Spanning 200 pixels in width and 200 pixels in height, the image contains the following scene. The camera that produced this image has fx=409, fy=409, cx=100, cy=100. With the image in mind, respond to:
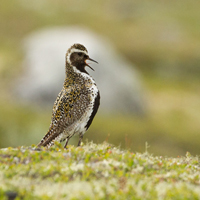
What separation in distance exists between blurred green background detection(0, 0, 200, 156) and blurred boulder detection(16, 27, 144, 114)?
53.6 inches

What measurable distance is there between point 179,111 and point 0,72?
22687 millimetres

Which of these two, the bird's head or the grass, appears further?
the bird's head

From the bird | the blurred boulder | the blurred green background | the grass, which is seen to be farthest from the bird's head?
the blurred boulder

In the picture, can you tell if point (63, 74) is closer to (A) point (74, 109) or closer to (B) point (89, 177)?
(A) point (74, 109)

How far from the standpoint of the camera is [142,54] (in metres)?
69.4

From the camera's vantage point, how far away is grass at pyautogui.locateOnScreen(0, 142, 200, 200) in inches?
325

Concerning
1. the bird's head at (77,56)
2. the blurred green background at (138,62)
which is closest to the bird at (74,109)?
the bird's head at (77,56)

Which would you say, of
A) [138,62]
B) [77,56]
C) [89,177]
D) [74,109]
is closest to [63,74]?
[138,62]

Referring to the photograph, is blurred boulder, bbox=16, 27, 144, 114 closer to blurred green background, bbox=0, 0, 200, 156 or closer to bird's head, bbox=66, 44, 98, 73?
blurred green background, bbox=0, 0, 200, 156

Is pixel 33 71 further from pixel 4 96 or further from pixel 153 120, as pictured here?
pixel 153 120

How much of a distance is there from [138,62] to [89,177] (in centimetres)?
5914

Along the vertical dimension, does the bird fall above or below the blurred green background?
below

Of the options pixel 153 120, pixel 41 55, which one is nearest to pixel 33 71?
pixel 41 55

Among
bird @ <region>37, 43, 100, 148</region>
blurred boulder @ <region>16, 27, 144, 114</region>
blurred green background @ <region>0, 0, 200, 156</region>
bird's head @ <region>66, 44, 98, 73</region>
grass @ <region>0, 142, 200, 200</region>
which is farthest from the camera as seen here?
blurred boulder @ <region>16, 27, 144, 114</region>
